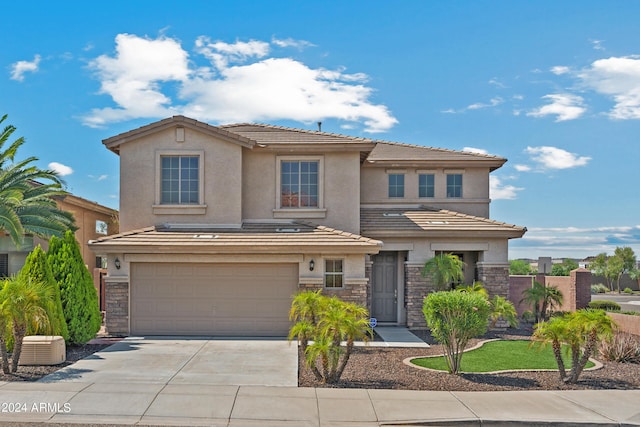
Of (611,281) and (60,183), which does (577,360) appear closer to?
(60,183)

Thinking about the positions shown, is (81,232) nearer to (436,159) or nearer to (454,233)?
(436,159)

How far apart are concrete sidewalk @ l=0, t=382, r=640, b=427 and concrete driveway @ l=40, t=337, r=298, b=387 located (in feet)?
1.62

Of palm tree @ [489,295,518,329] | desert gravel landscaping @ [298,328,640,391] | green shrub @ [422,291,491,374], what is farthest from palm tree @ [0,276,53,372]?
palm tree @ [489,295,518,329]

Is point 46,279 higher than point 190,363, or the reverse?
point 46,279

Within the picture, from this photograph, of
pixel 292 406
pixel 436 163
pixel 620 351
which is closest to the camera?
pixel 292 406

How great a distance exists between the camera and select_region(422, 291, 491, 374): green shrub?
36.0ft

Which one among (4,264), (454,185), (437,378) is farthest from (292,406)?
(4,264)

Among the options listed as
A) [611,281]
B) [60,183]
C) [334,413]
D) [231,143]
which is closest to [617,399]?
[334,413]

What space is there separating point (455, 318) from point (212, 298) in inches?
290

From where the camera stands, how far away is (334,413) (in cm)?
864

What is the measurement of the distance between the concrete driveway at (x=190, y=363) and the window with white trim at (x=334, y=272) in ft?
6.83

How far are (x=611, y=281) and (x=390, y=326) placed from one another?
125 feet

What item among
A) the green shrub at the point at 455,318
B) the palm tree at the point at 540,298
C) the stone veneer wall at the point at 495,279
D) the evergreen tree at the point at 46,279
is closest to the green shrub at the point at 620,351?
the green shrub at the point at 455,318

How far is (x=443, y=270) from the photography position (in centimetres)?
1680
